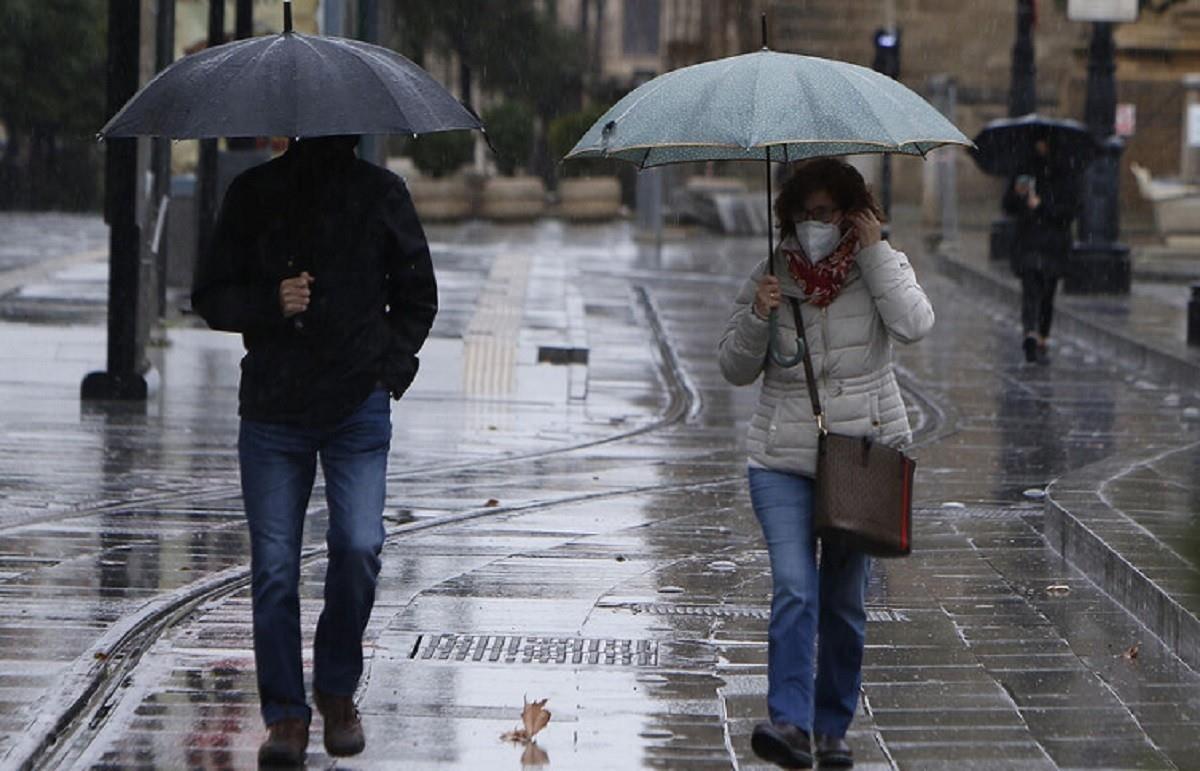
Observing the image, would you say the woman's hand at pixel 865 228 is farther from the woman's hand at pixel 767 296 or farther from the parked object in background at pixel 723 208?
the parked object in background at pixel 723 208

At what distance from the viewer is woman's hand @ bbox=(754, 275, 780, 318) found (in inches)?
229

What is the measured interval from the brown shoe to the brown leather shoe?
0.09 m

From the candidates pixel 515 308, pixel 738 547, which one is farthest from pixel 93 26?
pixel 738 547

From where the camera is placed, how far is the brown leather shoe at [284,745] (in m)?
5.87

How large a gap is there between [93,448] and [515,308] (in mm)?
9195

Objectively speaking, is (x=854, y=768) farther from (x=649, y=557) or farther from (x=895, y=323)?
(x=649, y=557)

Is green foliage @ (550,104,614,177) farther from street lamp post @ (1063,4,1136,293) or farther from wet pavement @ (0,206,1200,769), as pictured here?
wet pavement @ (0,206,1200,769)

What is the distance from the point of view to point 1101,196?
25.1 m

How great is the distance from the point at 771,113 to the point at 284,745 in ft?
6.54

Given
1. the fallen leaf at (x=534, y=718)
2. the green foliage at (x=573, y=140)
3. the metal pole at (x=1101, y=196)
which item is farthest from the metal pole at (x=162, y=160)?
the green foliage at (x=573, y=140)

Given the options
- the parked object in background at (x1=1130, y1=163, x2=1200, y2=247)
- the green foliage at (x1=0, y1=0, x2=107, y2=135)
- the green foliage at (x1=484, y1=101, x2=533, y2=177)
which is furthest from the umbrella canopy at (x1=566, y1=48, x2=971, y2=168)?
the green foliage at (x1=0, y1=0, x2=107, y2=135)

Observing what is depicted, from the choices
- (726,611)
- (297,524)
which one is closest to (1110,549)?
(726,611)

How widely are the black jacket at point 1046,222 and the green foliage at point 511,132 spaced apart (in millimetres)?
22802

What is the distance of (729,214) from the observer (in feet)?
120
